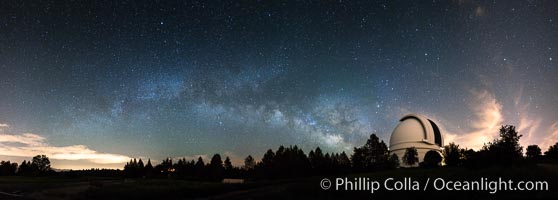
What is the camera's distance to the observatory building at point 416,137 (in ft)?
206

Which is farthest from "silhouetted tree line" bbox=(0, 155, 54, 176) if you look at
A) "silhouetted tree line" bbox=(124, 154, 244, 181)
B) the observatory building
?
the observatory building

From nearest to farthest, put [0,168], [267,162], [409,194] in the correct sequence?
[409,194] < [267,162] < [0,168]

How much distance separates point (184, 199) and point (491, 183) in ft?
68.4

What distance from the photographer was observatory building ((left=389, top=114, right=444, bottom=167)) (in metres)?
62.7

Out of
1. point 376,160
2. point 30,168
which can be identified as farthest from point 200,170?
point 30,168

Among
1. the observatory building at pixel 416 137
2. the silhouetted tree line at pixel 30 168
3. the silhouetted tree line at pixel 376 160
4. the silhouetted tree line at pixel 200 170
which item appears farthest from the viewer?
the silhouetted tree line at pixel 30 168

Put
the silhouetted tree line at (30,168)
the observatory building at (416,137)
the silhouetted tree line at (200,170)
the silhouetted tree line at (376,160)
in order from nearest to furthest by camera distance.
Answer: the silhouetted tree line at (376,160) → the observatory building at (416,137) → the silhouetted tree line at (200,170) → the silhouetted tree line at (30,168)

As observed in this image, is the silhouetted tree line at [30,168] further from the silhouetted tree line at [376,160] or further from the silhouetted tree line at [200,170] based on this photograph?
the silhouetted tree line at [200,170]

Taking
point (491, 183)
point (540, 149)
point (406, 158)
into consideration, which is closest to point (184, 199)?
point (491, 183)

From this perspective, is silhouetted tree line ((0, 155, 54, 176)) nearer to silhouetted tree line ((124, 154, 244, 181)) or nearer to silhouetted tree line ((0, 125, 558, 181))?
silhouetted tree line ((0, 125, 558, 181))

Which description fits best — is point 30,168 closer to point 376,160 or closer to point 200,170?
point 200,170

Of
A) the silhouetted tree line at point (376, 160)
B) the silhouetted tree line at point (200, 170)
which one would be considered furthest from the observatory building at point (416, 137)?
the silhouetted tree line at point (200, 170)

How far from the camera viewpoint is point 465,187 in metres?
20.3

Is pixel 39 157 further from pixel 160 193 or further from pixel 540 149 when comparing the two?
pixel 540 149
